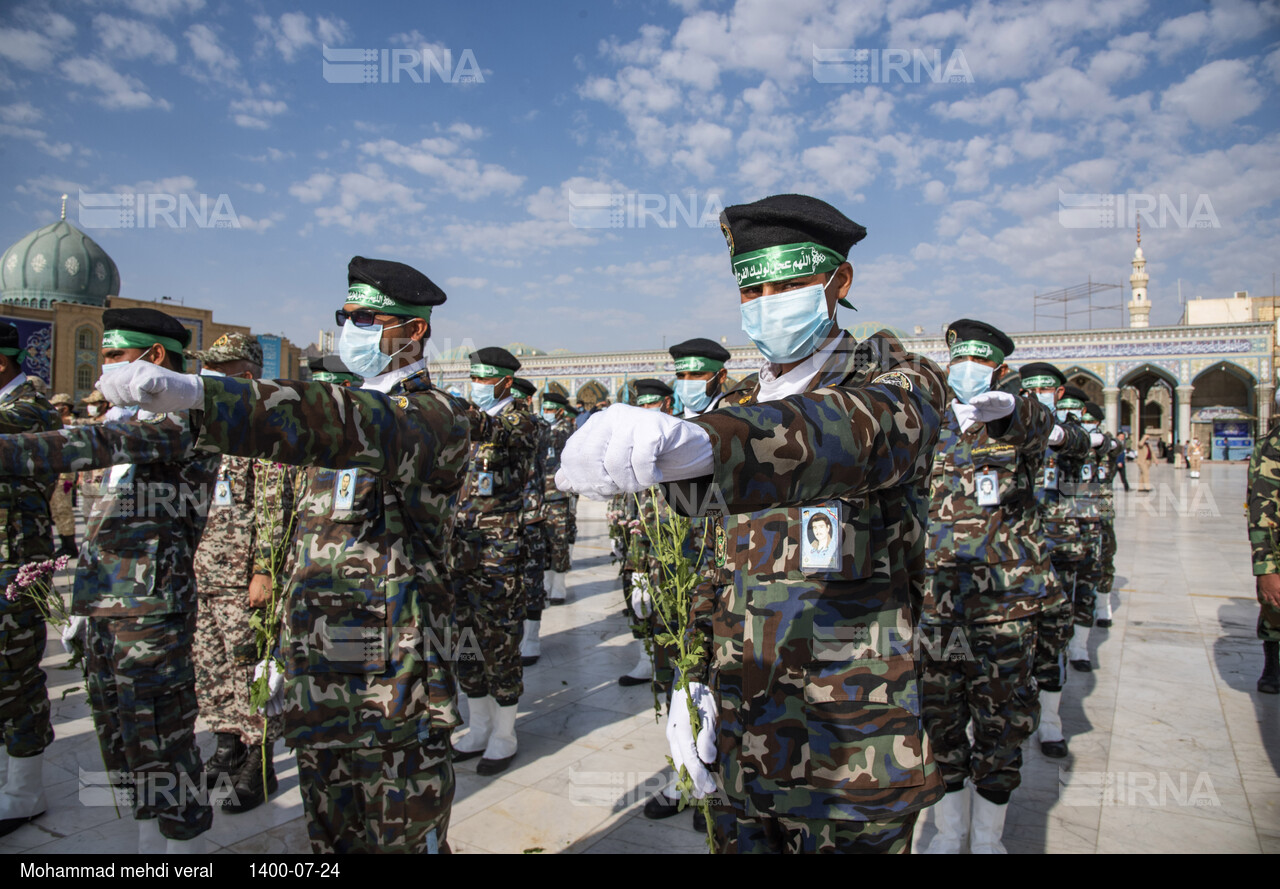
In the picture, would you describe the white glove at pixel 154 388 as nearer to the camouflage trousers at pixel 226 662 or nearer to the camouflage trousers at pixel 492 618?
the camouflage trousers at pixel 226 662

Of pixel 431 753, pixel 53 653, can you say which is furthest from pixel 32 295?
pixel 431 753

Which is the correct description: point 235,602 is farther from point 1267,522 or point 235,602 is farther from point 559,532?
point 1267,522

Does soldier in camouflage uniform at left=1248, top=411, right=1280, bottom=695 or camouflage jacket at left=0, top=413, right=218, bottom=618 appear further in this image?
soldier in camouflage uniform at left=1248, top=411, right=1280, bottom=695

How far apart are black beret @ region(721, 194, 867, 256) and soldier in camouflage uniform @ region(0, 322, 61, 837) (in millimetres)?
4200

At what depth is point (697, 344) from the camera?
5.80 m

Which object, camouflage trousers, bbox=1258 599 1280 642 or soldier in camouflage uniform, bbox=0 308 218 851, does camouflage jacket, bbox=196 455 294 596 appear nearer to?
soldier in camouflage uniform, bbox=0 308 218 851

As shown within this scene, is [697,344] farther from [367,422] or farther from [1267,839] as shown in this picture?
[1267,839]

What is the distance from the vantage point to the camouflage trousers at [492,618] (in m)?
5.25

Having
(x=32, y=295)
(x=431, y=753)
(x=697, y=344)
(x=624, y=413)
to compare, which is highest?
(x=32, y=295)

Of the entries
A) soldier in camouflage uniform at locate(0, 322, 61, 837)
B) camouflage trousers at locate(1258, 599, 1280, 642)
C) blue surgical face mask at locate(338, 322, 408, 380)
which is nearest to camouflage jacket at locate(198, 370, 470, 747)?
blue surgical face mask at locate(338, 322, 408, 380)

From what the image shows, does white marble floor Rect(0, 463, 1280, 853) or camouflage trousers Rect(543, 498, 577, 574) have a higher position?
camouflage trousers Rect(543, 498, 577, 574)

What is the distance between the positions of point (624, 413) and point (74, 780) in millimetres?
5527

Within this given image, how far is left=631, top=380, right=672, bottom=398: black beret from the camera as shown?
25.0ft

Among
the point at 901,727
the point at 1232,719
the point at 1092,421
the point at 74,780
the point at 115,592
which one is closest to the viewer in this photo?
the point at 901,727
